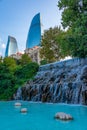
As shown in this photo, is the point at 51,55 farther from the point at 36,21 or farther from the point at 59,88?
the point at 36,21

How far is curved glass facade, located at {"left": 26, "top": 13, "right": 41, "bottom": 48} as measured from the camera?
101m

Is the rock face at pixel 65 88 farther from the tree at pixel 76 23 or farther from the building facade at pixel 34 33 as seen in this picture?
the building facade at pixel 34 33

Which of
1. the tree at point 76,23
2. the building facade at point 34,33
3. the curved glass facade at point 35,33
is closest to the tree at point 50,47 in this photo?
the tree at point 76,23

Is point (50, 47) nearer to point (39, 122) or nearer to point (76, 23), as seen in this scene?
point (76, 23)

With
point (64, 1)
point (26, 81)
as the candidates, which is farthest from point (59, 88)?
point (26, 81)

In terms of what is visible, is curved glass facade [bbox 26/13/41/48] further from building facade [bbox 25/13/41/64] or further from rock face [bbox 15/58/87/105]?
rock face [bbox 15/58/87/105]

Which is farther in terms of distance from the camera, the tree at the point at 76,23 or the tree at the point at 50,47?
the tree at the point at 50,47

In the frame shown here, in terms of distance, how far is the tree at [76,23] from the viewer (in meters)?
12.2

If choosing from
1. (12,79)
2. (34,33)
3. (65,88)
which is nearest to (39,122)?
(65,88)

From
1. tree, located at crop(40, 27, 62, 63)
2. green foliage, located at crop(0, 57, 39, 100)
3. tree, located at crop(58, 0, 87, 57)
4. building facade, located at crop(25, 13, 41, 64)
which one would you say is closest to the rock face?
green foliage, located at crop(0, 57, 39, 100)

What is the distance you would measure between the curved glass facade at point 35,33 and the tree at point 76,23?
285 feet

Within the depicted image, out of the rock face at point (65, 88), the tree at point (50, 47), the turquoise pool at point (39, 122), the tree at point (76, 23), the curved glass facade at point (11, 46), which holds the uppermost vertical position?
the curved glass facade at point (11, 46)

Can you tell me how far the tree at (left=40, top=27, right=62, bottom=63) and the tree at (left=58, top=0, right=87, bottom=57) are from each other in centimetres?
2850

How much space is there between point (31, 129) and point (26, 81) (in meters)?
21.2
